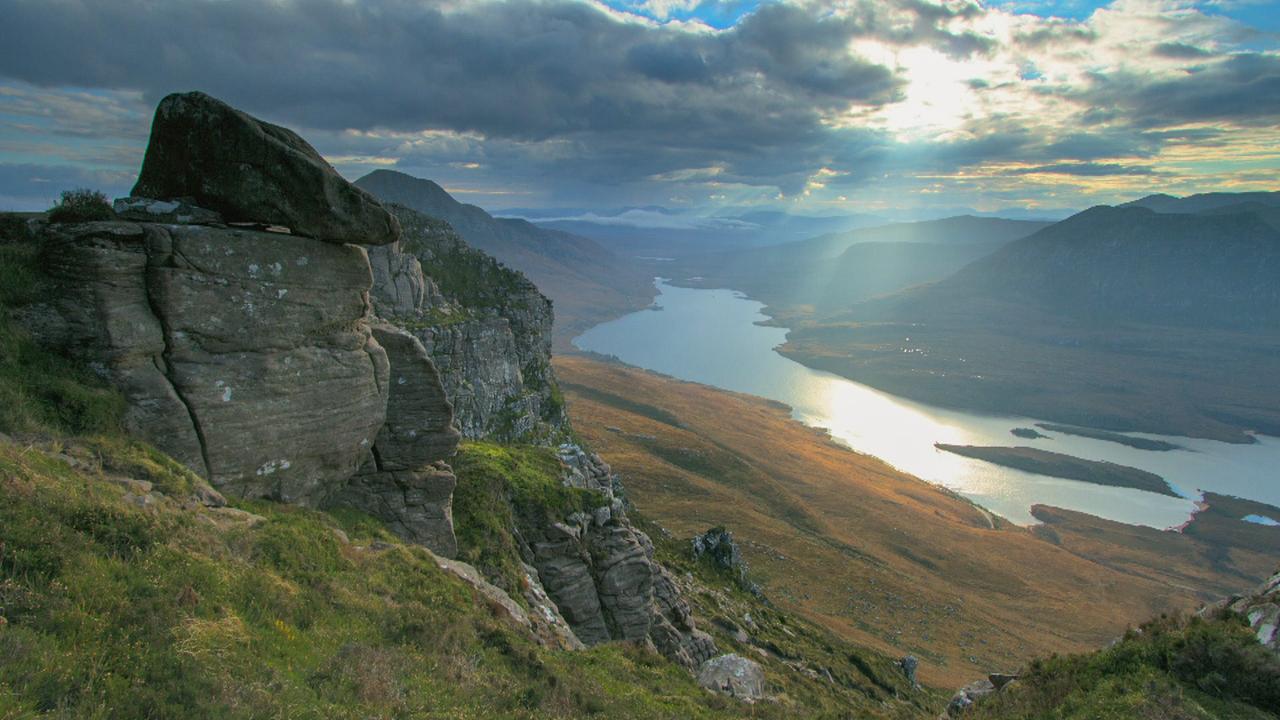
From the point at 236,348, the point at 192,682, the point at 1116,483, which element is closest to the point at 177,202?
the point at 236,348

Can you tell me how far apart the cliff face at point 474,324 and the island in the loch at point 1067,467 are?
152m

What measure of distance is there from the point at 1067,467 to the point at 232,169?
20925 centimetres

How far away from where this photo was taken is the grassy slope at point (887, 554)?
6781 centimetres

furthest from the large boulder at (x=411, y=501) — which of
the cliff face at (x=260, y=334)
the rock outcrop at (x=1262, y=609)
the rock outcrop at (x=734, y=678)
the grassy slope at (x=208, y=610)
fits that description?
the rock outcrop at (x=1262, y=609)

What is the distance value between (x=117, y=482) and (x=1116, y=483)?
695ft

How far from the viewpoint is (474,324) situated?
209 feet

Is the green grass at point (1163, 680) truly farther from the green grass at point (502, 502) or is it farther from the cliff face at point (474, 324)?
the cliff face at point (474, 324)

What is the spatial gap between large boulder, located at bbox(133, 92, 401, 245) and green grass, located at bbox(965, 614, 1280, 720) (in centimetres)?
2372

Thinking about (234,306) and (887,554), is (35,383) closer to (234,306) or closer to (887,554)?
(234,306)

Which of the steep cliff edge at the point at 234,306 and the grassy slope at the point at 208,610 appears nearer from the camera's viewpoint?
the grassy slope at the point at 208,610

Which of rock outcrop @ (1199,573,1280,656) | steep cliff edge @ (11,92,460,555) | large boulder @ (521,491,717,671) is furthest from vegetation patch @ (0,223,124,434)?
rock outcrop @ (1199,573,1280,656)

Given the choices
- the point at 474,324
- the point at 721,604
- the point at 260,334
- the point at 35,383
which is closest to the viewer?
the point at 35,383

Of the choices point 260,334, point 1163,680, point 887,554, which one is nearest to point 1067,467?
point 887,554

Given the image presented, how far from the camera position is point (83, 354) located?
14.7m
